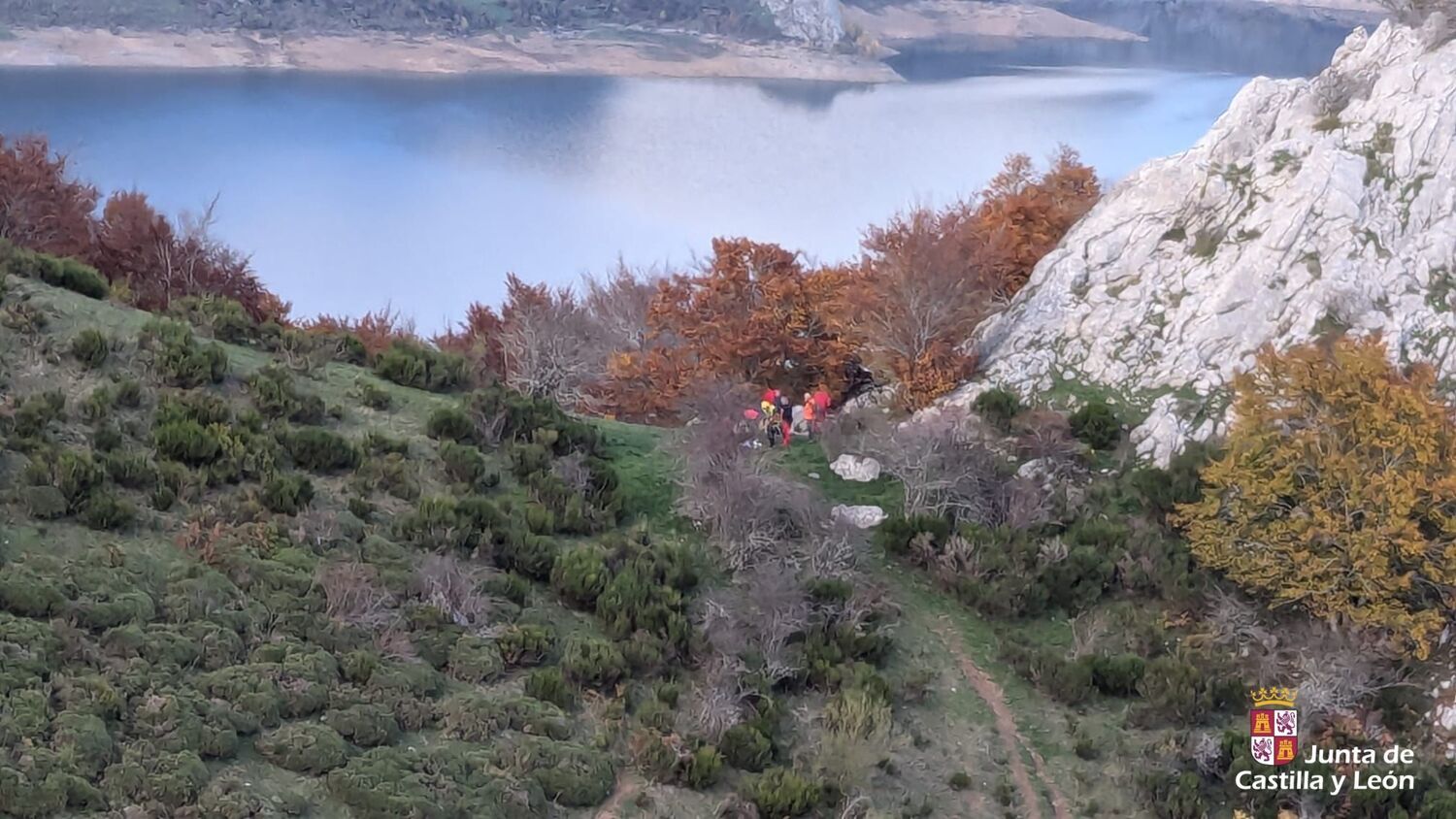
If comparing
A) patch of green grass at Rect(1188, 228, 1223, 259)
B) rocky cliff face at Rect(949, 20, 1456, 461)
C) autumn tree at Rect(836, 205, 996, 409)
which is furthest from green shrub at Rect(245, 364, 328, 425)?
patch of green grass at Rect(1188, 228, 1223, 259)

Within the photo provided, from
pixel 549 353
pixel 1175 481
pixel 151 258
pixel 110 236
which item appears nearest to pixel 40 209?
pixel 110 236

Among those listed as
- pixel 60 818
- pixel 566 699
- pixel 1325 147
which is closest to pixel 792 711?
pixel 566 699

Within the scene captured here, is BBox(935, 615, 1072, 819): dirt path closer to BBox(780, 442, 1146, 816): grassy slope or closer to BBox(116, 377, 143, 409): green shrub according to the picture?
BBox(780, 442, 1146, 816): grassy slope

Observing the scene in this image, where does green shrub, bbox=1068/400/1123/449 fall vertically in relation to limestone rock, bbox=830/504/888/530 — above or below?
above

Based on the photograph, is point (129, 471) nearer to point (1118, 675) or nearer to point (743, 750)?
point (743, 750)

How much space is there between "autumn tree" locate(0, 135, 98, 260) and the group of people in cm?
1294

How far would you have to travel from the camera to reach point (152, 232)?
25.6 m

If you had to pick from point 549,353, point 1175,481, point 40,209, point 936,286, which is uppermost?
point 40,209

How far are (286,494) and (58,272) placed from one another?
7482 mm

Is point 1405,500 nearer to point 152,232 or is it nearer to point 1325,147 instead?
point 1325,147

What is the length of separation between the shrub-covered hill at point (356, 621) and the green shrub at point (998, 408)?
5.52m

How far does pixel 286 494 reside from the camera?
1588 cm

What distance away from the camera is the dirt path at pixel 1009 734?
1382 cm

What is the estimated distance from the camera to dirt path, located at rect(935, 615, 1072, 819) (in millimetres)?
13820
